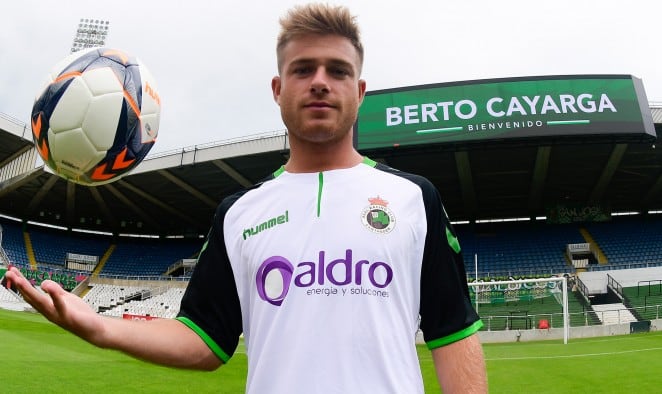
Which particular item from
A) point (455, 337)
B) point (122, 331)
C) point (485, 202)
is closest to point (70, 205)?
point (485, 202)

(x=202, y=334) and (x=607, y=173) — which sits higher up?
(x=607, y=173)

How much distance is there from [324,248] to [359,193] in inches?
9.3

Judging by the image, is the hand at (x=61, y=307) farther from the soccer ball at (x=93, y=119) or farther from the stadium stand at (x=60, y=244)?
the stadium stand at (x=60, y=244)

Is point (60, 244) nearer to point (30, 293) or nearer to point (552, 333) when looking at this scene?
point (552, 333)

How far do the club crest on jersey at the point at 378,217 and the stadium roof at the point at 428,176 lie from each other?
816 inches

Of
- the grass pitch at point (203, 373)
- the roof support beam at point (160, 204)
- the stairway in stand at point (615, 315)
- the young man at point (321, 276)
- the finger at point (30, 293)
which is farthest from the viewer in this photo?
the roof support beam at point (160, 204)

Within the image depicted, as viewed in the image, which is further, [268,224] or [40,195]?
[40,195]

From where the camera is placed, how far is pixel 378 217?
1.55 m

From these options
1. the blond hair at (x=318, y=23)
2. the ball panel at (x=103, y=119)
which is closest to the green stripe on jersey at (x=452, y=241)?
the blond hair at (x=318, y=23)

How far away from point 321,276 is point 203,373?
26.1ft

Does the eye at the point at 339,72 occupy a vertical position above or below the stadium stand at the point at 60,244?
below

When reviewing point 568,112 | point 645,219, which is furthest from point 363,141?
point 645,219

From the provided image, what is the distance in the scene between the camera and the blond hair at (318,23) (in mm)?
1604

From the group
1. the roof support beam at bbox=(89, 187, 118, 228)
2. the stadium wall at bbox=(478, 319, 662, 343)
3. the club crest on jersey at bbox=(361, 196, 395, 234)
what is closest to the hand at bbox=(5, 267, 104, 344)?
the club crest on jersey at bbox=(361, 196, 395, 234)
